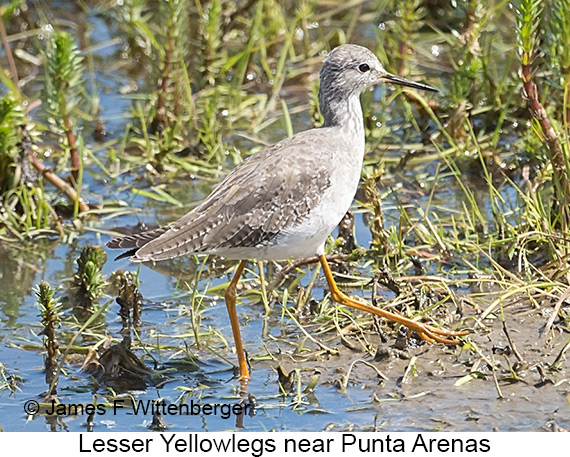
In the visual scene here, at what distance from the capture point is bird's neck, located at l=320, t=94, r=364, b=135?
615 cm

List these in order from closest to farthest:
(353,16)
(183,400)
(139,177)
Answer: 1. (183,400)
2. (139,177)
3. (353,16)

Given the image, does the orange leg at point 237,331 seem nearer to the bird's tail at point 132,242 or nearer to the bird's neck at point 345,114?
the bird's tail at point 132,242

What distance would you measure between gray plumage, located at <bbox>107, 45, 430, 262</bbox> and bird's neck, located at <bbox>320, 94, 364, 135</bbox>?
169 millimetres

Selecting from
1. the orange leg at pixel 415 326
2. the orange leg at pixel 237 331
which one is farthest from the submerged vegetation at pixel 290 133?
the orange leg at pixel 237 331

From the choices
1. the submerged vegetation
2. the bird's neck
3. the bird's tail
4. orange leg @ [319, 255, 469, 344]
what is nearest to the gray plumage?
the bird's tail

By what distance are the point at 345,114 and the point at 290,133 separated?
64.3 inches

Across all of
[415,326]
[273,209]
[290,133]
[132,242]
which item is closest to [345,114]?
[273,209]

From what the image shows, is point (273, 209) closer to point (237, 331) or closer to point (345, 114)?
point (237, 331)

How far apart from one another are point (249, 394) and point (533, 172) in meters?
3.16

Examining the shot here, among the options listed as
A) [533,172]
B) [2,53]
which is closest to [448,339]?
[533,172]

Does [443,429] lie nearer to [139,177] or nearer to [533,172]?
[533,172]

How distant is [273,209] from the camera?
5711 millimetres

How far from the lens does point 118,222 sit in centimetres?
773

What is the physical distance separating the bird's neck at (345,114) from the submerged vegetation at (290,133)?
1.38 ft
